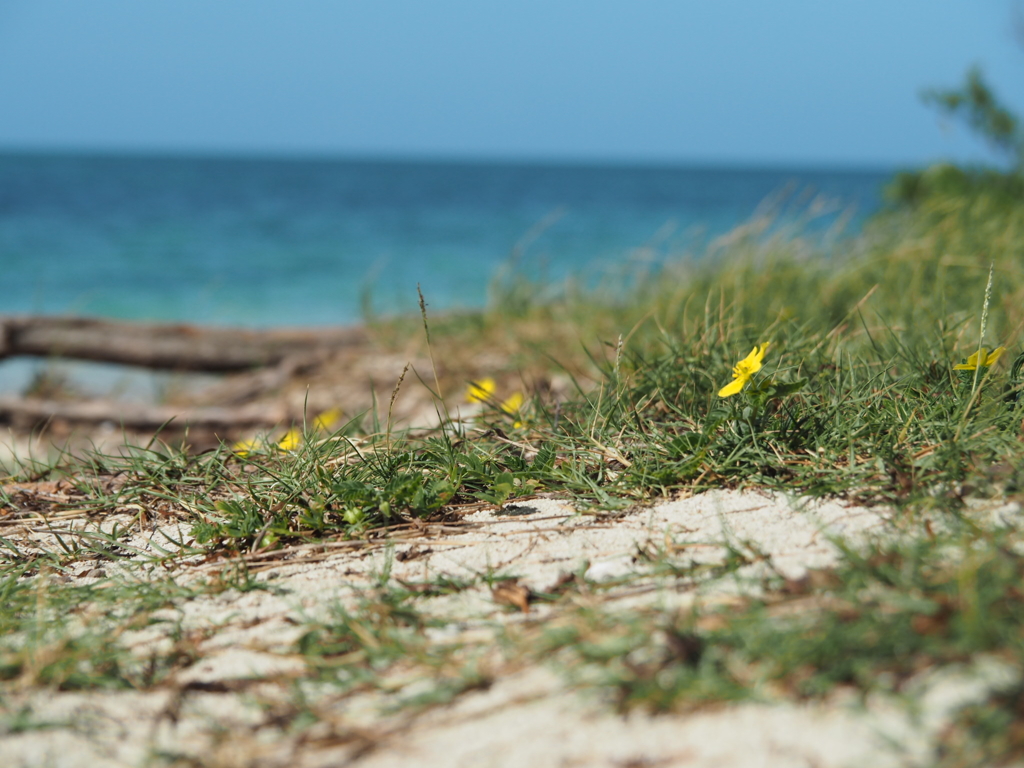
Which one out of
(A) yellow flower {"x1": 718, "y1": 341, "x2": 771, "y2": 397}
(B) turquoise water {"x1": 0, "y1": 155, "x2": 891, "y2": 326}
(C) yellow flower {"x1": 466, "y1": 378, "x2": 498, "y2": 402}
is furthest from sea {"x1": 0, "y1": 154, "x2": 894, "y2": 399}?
(A) yellow flower {"x1": 718, "y1": 341, "x2": 771, "y2": 397}

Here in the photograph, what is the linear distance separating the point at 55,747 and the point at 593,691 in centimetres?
76

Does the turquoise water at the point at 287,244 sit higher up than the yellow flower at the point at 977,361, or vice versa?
the yellow flower at the point at 977,361

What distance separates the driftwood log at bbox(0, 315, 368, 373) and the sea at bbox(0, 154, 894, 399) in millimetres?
206

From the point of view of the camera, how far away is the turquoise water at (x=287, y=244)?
9.64m

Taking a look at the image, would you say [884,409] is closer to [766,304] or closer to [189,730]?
[189,730]

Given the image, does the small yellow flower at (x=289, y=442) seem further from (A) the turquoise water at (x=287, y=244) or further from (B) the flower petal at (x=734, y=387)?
(A) the turquoise water at (x=287, y=244)

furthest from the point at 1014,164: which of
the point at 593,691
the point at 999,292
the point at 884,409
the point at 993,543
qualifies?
the point at 593,691

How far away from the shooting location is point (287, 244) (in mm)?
15508

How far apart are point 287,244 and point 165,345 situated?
10.5 meters

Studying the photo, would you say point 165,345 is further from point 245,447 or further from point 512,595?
point 512,595

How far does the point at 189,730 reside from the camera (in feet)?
3.76

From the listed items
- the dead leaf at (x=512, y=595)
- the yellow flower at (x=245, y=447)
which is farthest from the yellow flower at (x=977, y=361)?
the yellow flower at (x=245, y=447)

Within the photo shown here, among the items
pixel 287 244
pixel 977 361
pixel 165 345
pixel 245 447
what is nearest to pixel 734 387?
pixel 977 361

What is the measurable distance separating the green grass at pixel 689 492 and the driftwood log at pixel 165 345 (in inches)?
128
